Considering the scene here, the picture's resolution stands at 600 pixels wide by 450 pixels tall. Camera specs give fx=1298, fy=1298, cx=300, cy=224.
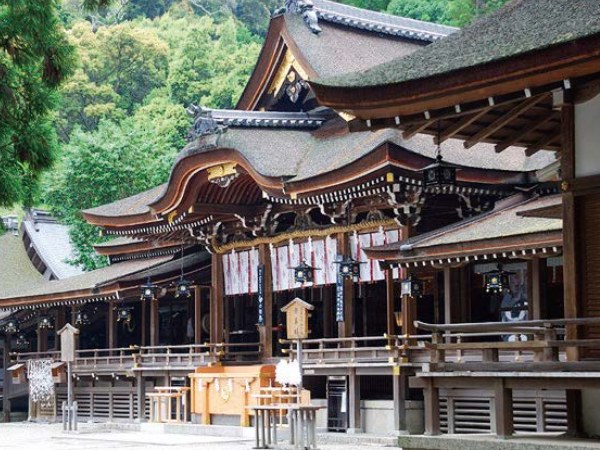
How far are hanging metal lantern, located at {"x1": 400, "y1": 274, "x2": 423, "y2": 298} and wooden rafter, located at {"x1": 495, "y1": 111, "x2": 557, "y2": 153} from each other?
9848 millimetres

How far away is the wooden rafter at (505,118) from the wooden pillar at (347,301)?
1267 cm

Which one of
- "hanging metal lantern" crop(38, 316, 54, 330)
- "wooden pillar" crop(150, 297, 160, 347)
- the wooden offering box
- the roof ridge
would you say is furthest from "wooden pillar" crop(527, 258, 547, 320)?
"hanging metal lantern" crop(38, 316, 54, 330)

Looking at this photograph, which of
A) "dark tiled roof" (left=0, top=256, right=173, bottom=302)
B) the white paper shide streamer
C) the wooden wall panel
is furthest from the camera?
the white paper shide streamer

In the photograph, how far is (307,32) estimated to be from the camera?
30.9m

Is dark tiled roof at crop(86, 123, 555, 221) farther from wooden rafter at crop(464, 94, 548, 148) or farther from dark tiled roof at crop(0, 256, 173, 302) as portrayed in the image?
wooden rafter at crop(464, 94, 548, 148)

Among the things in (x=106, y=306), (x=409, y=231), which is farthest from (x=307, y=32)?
(x=106, y=306)

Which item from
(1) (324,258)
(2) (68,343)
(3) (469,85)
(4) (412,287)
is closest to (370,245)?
(1) (324,258)

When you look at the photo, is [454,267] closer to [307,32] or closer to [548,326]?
[307,32]

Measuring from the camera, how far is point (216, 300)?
104 feet

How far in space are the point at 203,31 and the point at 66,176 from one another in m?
26.5

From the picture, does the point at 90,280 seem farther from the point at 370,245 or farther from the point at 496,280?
the point at 496,280

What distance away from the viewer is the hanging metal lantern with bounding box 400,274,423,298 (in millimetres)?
25328

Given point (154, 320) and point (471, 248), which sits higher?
point (471, 248)

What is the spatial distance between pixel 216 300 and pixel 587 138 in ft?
A: 63.1
